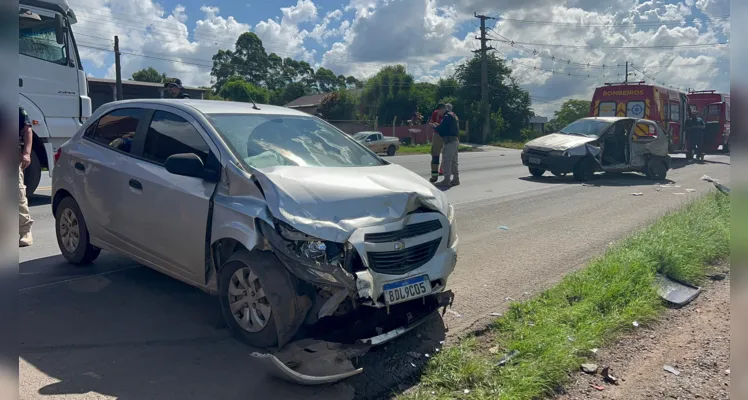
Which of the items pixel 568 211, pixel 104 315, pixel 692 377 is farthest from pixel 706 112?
pixel 104 315

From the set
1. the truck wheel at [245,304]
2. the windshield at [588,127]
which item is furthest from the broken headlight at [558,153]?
the truck wheel at [245,304]

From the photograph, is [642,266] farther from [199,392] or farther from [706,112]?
[706,112]

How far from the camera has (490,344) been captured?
166 inches

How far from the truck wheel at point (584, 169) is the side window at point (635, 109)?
7016 mm

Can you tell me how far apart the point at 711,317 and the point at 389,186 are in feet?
9.89

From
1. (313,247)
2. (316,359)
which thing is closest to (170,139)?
(313,247)

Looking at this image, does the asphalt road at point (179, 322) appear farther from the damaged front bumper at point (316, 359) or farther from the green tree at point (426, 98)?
the green tree at point (426, 98)

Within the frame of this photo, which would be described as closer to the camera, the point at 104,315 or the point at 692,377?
the point at 692,377

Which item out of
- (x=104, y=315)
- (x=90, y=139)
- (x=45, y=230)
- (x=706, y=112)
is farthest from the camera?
(x=706, y=112)

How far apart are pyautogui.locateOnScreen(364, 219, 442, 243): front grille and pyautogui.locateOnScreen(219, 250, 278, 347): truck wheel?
787 millimetres

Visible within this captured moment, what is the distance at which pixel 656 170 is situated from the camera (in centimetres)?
1583

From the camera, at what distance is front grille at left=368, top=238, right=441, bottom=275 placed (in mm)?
3852

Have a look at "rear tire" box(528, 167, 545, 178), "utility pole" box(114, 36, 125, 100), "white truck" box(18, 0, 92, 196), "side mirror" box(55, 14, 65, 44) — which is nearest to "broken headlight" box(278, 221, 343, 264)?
"white truck" box(18, 0, 92, 196)

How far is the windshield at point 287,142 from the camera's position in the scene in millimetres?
4500
